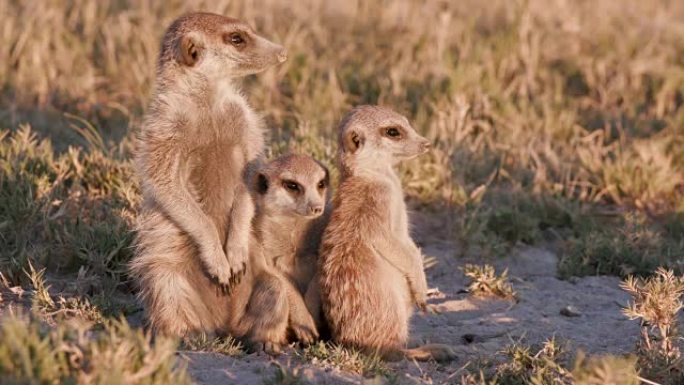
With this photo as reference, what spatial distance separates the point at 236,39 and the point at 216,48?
4.9 inches

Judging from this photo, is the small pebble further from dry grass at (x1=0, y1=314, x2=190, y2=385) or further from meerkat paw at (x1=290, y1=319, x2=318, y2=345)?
dry grass at (x1=0, y1=314, x2=190, y2=385)

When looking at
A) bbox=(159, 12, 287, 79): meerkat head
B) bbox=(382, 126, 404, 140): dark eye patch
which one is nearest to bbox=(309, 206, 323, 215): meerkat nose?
bbox=(382, 126, 404, 140): dark eye patch

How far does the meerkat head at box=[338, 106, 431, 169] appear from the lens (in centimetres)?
528

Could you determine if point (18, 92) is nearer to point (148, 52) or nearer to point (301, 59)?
point (148, 52)

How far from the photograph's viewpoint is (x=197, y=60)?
17.0 feet

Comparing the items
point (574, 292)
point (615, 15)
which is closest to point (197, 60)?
point (574, 292)

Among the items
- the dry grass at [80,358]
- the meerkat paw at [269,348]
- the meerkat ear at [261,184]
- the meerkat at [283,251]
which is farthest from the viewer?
the meerkat ear at [261,184]

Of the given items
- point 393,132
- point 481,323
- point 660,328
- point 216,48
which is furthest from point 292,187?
point 660,328

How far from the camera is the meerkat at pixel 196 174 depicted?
16.6 ft

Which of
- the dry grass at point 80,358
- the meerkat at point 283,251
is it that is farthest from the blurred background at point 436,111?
the dry grass at point 80,358

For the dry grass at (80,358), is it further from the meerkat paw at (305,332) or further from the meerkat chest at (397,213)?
the meerkat chest at (397,213)

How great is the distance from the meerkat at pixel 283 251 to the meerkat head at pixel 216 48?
52cm

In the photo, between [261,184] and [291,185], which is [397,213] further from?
[261,184]

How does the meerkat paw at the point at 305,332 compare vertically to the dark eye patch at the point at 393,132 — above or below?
below
